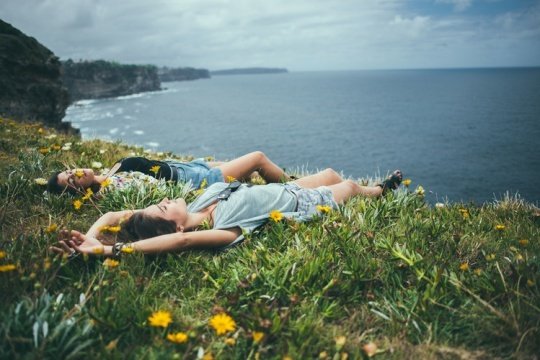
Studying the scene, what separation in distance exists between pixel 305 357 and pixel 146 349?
3.27 feet

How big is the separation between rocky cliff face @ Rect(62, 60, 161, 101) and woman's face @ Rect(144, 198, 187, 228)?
384 ft

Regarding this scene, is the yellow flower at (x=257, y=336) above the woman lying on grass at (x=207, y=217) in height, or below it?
below

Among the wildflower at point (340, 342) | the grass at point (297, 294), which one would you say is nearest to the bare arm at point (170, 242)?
the grass at point (297, 294)

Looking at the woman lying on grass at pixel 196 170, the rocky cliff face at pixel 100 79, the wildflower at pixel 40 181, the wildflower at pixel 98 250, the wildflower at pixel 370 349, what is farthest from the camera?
the rocky cliff face at pixel 100 79

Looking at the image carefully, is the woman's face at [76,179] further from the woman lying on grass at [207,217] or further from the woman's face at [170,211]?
the woman's face at [170,211]

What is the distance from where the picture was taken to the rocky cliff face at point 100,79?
11112cm

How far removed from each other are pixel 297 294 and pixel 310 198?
1736 millimetres

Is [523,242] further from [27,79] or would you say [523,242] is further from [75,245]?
[27,79]

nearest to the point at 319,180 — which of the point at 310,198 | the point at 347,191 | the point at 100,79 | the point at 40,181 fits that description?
the point at 347,191

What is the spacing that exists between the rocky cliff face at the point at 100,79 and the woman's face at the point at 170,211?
117 meters

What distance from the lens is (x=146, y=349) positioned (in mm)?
2199

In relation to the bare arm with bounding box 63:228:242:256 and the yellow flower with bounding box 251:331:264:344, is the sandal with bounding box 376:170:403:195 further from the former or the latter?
the yellow flower with bounding box 251:331:264:344

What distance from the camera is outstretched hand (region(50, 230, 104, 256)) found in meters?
2.80

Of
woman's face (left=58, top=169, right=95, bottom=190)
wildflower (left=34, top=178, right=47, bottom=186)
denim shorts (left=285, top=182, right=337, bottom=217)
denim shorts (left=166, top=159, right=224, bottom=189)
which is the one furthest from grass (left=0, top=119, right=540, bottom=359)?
denim shorts (left=166, top=159, right=224, bottom=189)
